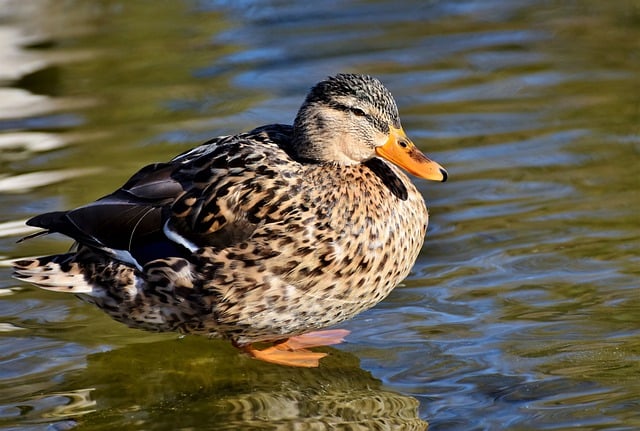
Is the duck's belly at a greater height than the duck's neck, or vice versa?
the duck's neck

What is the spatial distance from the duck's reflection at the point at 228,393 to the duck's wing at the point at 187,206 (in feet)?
1.93

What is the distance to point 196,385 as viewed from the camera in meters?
5.96

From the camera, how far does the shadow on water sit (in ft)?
17.9

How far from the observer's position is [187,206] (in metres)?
5.96

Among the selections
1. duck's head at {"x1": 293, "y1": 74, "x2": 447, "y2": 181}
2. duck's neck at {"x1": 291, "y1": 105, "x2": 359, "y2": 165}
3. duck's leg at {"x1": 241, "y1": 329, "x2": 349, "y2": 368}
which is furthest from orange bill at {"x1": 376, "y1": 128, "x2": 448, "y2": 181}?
duck's leg at {"x1": 241, "y1": 329, "x2": 349, "y2": 368}

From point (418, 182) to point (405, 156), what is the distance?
2.26 meters

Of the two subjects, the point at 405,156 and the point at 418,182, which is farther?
the point at 418,182

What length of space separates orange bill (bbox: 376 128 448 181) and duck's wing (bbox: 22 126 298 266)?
528 mm

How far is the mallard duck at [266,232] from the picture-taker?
19.0 feet

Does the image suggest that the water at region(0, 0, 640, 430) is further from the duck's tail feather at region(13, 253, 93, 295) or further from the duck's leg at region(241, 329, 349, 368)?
the duck's tail feather at region(13, 253, 93, 295)

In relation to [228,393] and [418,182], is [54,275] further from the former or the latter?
[418,182]

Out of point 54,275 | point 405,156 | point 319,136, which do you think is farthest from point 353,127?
point 54,275

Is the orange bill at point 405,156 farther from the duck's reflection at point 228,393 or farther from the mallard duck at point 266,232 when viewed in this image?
the duck's reflection at point 228,393

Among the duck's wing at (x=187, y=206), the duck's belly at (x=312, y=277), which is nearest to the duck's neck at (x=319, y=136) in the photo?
the duck's wing at (x=187, y=206)
